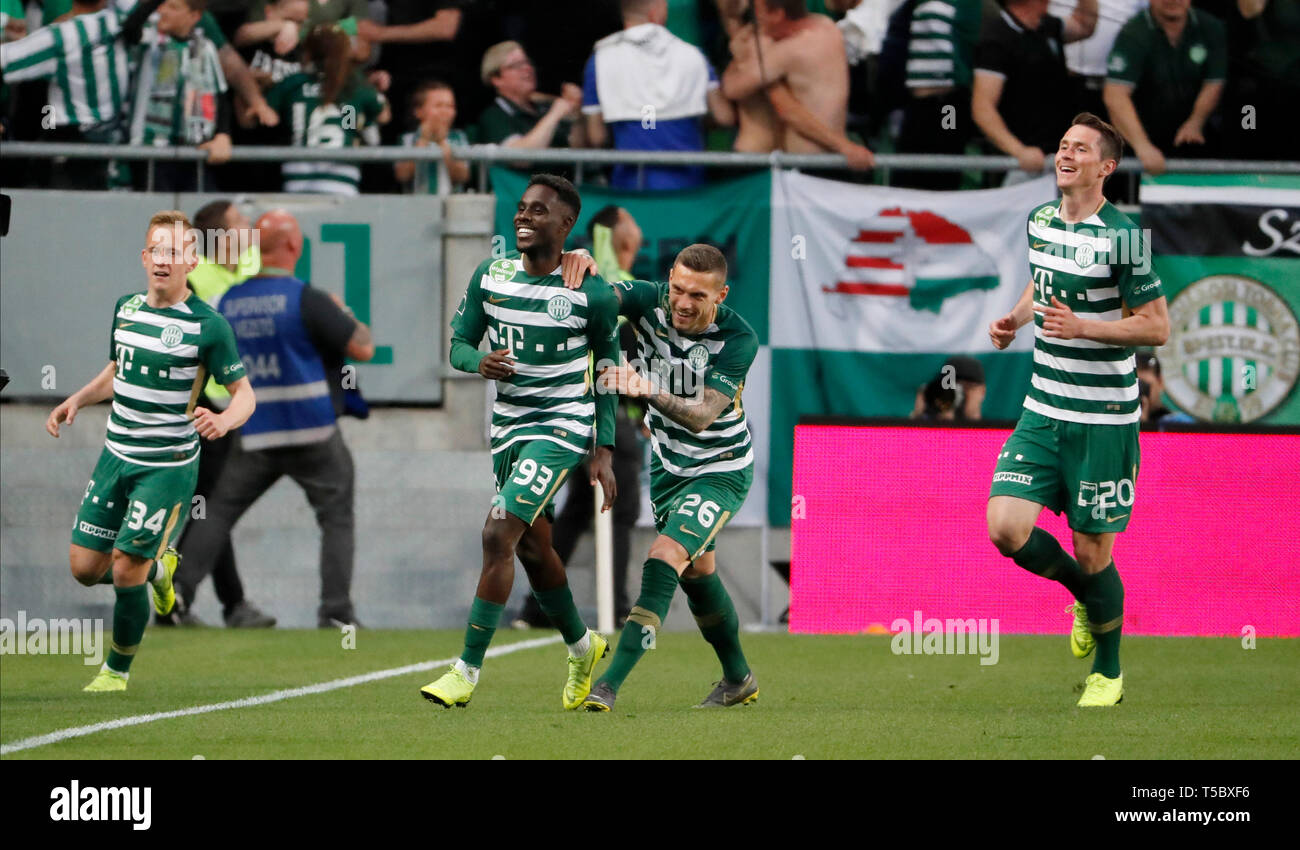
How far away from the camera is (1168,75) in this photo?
548 inches

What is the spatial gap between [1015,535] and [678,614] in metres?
6.10

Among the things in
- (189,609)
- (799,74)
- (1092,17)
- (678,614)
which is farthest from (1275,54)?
(189,609)

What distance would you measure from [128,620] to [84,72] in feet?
19.5

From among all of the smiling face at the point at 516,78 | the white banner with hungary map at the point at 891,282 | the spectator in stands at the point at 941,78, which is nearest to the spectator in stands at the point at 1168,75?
the white banner with hungary map at the point at 891,282

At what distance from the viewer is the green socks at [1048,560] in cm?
820

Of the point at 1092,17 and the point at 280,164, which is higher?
the point at 1092,17

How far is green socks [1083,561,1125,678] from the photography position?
834 cm

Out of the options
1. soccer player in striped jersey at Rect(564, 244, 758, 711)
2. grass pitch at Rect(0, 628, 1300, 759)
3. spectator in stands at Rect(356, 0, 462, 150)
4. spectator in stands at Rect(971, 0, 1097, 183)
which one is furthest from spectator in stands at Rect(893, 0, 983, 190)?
soccer player in striped jersey at Rect(564, 244, 758, 711)

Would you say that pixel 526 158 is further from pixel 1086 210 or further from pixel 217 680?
pixel 1086 210

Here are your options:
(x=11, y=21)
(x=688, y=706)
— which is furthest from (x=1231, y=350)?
(x=11, y=21)

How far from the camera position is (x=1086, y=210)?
27.1ft

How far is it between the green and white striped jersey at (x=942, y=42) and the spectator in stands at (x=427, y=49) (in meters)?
3.32

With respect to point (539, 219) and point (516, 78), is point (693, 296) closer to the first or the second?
point (539, 219)
